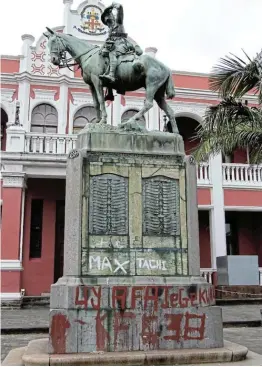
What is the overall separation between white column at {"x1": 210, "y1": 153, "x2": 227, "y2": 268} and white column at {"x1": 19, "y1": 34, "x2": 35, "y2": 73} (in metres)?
7.83

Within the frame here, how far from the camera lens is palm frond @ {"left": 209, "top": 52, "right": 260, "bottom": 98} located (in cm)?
947

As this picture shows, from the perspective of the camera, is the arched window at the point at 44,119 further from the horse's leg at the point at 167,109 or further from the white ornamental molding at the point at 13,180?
the horse's leg at the point at 167,109

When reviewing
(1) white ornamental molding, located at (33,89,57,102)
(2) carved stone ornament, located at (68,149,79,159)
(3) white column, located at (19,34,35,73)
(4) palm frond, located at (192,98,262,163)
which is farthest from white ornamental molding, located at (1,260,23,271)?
(2) carved stone ornament, located at (68,149,79,159)

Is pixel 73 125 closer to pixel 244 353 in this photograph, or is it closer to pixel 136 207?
pixel 136 207

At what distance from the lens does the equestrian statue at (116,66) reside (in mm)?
6590

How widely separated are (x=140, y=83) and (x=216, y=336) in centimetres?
367

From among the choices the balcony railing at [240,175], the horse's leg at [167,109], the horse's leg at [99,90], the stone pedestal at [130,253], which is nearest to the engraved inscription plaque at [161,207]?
the stone pedestal at [130,253]

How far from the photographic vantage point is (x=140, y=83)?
22.2 ft

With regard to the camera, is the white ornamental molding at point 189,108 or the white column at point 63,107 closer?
the white column at point 63,107

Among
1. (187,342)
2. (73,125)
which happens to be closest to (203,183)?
(73,125)

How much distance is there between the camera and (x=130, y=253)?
5883 millimetres

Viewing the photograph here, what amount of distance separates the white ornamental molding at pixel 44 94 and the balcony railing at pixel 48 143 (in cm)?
263

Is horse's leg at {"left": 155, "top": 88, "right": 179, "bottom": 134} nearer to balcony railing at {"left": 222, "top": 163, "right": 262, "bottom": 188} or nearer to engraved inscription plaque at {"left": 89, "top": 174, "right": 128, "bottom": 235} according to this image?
engraved inscription plaque at {"left": 89, "top": 174, "right": 128, "bottom": 235}

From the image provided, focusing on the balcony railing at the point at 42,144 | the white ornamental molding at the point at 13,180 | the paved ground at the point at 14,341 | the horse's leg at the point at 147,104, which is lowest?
the paved ground at the point at 14,341
